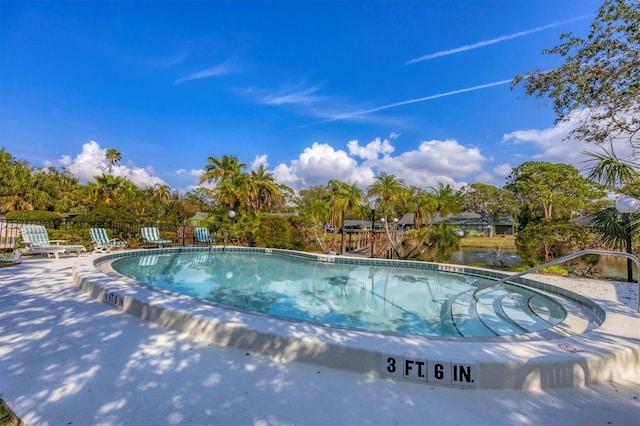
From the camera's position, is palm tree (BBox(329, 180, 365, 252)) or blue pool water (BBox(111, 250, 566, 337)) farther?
palm tree (BBox(329, 180, 365, 252))

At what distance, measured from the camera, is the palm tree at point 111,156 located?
41.2 m

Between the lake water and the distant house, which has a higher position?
the distant house

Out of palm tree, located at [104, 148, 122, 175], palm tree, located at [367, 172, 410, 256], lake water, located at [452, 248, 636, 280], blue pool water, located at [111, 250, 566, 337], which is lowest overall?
blue pool water, located at [111, 250, 566, 337]

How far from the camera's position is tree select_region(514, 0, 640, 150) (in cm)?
605

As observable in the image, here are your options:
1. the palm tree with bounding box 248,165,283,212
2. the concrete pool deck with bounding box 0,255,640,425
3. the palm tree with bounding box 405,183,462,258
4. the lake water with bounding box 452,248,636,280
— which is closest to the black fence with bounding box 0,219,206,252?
the palm tree with bounding box 248,165,283,212

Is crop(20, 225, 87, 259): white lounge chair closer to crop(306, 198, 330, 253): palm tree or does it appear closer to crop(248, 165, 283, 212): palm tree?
crop(306, 198, 330, 253): palm tree

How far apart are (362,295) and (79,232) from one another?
12975 mm

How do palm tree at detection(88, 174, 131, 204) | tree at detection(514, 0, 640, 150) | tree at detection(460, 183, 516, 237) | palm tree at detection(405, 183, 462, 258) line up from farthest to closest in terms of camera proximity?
1. tree at detection(460, 183, 516, 237)
2. palm tree at detection(88, 174, 131, 204)
3. palm tree at detection(405, 183, 462, 258)
4. tree at detection(514, 0, 640, 150)

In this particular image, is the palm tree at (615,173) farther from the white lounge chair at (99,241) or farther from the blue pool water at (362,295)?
the white lounge chair at (99,241)

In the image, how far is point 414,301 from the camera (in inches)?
268

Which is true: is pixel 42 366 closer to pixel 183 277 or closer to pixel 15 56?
pixel 183 277

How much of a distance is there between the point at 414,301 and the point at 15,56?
15.8 meters

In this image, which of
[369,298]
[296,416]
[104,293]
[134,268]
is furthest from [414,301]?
[134,268]

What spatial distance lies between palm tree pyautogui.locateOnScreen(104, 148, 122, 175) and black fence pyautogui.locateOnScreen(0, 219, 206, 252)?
99.9 ft
